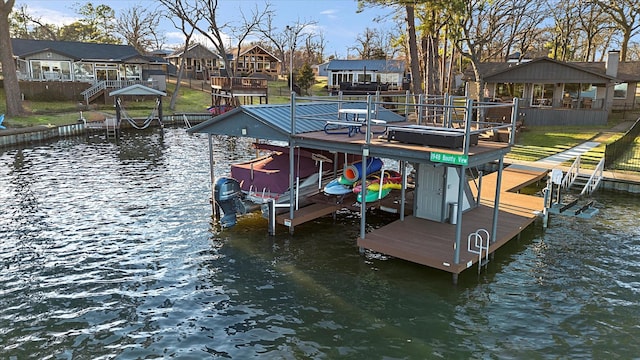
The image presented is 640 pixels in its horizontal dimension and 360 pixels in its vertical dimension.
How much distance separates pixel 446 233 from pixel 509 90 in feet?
118

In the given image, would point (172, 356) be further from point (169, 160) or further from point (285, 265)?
point (169, 160)

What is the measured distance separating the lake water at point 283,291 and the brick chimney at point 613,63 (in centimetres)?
2726

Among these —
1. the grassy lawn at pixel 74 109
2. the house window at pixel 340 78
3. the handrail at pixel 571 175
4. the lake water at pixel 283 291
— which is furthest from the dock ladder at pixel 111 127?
the house window at pixel 340 78

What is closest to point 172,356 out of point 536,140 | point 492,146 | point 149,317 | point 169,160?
point 149,317

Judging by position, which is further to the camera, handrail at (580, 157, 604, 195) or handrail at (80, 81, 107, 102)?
handrail at (80, 81, 107, 102)

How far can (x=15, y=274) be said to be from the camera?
12805mm

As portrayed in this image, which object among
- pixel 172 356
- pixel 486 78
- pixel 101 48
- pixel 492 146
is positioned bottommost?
pixel 172 356

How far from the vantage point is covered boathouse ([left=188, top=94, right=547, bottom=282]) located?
12242mm

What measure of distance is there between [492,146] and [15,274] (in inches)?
545

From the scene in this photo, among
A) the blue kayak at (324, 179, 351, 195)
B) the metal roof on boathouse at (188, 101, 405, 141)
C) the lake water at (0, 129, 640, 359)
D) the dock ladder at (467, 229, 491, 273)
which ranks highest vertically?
the metal roof on boathouse at (188, 101, 405, 141)

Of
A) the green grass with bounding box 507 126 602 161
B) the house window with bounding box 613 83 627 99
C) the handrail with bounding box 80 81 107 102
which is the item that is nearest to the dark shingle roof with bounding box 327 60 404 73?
the house window with bounding box 613 83 627 99

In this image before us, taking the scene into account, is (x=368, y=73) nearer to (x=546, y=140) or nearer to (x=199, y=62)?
(x=199, y=62)

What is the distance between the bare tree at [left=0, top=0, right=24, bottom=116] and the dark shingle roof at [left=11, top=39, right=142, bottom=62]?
Answer: 15.6 meters

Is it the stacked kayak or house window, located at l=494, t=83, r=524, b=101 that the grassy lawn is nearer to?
house window, located at l=494, t=83, r=524, b=101
